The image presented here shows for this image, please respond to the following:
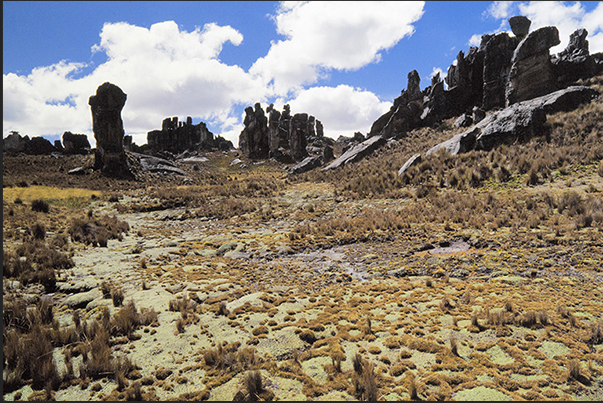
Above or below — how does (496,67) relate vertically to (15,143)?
below

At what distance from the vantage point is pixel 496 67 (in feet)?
150

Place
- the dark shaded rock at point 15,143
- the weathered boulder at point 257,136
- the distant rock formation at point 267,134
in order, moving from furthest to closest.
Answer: the weathered boulder at point 257,136, the distant rock formation at point 267,134, the dark shaded rock at point 15,143

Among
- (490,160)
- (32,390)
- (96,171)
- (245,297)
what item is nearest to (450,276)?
(245,297)

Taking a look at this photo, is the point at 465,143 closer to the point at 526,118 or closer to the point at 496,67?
the point at 526,118

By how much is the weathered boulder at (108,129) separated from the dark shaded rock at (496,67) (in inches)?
2596

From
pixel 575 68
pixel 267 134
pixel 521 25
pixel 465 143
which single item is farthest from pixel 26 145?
pixel 575 68

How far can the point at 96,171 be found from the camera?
52656 millimetres

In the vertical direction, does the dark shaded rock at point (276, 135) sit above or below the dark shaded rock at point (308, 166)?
above

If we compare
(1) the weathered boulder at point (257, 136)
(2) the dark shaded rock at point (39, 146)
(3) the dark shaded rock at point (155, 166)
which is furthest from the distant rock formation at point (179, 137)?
(3) the dark shaded rock at point (155, 166)

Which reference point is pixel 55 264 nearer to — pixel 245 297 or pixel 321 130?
pixel 245 297

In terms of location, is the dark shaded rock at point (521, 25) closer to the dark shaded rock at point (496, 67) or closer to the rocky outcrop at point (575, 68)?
the dark shaded rock at point (496, 67)

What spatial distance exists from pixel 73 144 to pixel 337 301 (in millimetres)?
108504

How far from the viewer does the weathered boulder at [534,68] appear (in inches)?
1357

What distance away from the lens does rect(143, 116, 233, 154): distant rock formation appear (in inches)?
5103
